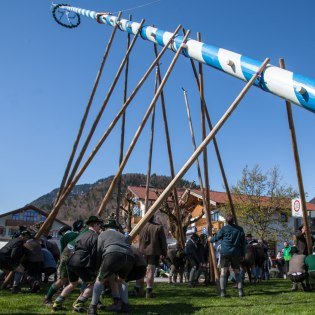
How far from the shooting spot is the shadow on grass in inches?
257

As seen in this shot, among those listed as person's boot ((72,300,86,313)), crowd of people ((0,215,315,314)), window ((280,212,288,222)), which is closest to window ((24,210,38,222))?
window ((280,212,288,222))

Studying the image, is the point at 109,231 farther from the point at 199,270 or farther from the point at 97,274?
the point at 199,270

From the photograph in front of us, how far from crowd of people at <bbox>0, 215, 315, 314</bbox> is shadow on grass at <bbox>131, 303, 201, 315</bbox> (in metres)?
0.33

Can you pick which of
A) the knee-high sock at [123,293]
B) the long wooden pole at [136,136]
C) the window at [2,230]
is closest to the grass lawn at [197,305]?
the knee-high sock at [123,293]

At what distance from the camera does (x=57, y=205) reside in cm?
1017

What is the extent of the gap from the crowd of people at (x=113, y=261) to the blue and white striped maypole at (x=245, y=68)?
3.18 metres

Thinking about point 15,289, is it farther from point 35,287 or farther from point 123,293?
point 123,293

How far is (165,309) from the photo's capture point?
6.86 m

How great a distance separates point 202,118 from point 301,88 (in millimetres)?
5206

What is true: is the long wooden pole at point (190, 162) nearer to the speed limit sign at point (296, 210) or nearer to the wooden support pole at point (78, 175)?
the wooden support pole at point (78, 175)

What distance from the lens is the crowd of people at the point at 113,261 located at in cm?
644

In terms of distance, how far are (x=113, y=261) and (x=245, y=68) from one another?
440 centimetres

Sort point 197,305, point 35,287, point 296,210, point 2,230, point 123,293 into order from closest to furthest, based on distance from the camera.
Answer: point 123,293 < point 197,305 < point 35,287 < point 296,210 < point 2,230

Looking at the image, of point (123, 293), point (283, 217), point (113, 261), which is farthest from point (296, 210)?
point (283, 217)
